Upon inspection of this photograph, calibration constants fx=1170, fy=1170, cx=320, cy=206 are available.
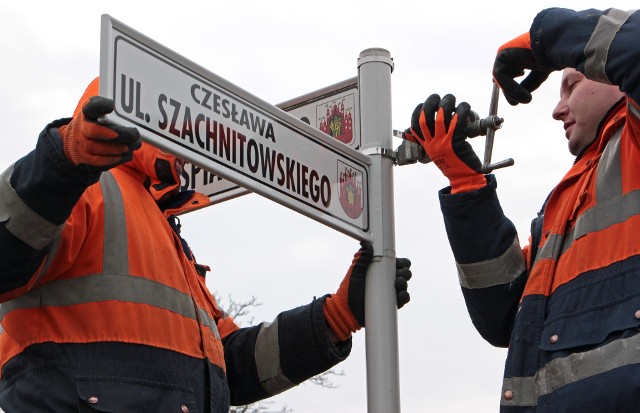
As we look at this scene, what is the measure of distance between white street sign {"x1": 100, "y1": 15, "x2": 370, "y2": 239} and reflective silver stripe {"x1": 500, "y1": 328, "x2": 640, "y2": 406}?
76cm

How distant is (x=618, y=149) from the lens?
331cm

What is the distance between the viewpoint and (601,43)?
3088 mm

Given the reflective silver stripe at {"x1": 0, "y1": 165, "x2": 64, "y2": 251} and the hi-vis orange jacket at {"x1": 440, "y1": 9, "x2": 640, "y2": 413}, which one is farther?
the reflective silver stripe at {"x1": 0, "y1": 165, "x2": 64, "y2": 251}

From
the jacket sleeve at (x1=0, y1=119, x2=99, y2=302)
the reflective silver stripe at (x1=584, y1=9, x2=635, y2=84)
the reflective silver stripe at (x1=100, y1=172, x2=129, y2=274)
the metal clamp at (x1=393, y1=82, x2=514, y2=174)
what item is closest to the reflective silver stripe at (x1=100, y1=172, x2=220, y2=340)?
the reflective silver stripe at (x1=100, y1=172, x2=129, y2=274)

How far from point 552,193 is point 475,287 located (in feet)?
1.39

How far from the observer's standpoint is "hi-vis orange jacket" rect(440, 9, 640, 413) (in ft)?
→ 9.89

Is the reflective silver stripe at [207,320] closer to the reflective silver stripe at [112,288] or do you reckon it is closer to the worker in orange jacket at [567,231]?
the reflective silver stripe at [112,288]

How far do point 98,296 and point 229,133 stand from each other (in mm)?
709

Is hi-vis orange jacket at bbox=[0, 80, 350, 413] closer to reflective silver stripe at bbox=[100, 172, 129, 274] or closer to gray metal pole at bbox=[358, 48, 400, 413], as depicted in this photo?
reflective silver stripe at bbox=[100, 172, 129, 274]

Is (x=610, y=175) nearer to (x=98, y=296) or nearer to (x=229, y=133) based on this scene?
(x=229, y=133)

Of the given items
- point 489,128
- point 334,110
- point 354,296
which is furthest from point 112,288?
point 489,128

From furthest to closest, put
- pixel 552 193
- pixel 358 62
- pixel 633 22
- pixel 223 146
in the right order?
A: pixel 358 62
pixel 552 193
pixel 223 146
pixel 633 22

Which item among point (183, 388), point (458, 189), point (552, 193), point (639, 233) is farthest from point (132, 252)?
point (639, 233)

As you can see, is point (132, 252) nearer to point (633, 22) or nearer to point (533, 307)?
point (533, 307)
